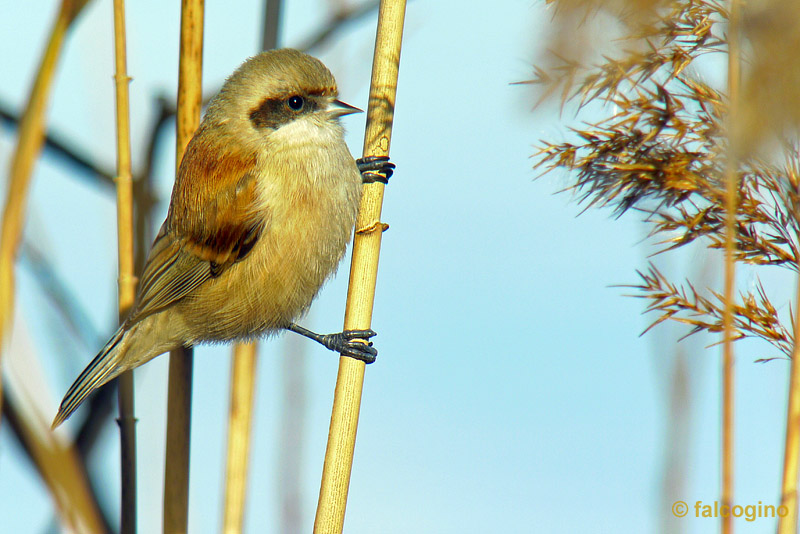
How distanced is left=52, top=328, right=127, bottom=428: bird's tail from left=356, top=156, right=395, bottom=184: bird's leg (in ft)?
3.08

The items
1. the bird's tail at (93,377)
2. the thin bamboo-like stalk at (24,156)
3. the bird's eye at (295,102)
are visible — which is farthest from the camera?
the bird's eye at (295,102)

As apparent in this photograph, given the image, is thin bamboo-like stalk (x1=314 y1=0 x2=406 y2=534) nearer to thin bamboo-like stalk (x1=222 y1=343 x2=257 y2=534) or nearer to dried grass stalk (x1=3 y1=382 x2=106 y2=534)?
thin bamboo-like stalk (x1=222 y1=343 x2=257 y2=534)

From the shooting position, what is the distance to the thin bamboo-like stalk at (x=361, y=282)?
1.71m

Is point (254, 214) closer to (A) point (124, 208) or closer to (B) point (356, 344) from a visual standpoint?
(A) point (124, 208)

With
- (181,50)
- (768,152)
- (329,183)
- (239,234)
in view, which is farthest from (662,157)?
(239,234)

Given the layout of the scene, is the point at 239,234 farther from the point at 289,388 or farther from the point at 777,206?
the point at 777,206

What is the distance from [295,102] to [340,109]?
0.18m

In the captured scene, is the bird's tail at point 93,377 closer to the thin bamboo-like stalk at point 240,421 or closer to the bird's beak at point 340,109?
the thin bamboo-like stalk at point 240,421

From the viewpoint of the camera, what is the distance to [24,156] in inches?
35.4

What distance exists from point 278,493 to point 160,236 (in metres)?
1.24

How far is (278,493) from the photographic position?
2.01 metres

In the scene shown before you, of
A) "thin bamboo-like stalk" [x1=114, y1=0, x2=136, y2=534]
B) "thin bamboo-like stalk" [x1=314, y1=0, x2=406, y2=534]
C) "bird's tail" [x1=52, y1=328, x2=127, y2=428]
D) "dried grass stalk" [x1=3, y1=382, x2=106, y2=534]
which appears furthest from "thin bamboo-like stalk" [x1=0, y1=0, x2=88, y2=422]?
"bird's tail" [x1=52, y1=328, x2=127, y2=428]

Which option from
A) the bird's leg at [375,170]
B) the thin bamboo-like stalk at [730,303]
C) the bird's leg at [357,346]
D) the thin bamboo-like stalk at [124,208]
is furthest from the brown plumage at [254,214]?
the thin bamboo-like stalk at [730,303]

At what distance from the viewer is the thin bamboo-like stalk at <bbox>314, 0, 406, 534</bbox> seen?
1.71 meters
